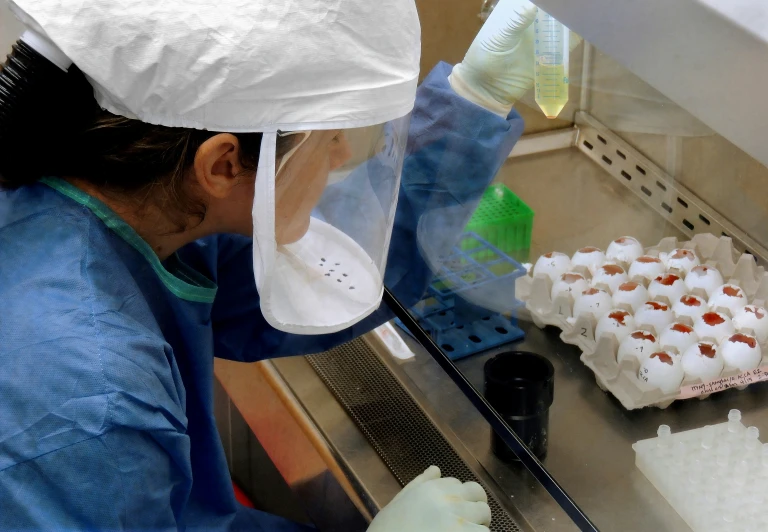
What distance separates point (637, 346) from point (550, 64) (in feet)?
1.24

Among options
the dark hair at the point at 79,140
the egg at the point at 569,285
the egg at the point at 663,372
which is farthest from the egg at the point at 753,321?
the dark hair at the point at 79,140

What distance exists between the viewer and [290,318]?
95cm

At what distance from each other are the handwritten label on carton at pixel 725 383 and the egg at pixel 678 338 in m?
0.06

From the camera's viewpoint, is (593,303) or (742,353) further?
(593,303)

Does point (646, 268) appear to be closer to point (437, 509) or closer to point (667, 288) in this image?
point (667, 288)

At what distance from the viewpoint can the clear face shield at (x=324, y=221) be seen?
32.1 inches

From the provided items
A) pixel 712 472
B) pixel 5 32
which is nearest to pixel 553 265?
pixel 712 472

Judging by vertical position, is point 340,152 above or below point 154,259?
above

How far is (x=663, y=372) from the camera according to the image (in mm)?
1002

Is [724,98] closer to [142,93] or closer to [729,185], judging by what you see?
[729,185]

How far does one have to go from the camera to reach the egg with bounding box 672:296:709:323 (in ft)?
3.59

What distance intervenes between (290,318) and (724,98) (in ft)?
1.74

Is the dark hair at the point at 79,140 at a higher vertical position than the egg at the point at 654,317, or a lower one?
higher

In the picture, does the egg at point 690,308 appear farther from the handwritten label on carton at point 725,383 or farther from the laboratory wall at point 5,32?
the laboratory wall at point 5,32
